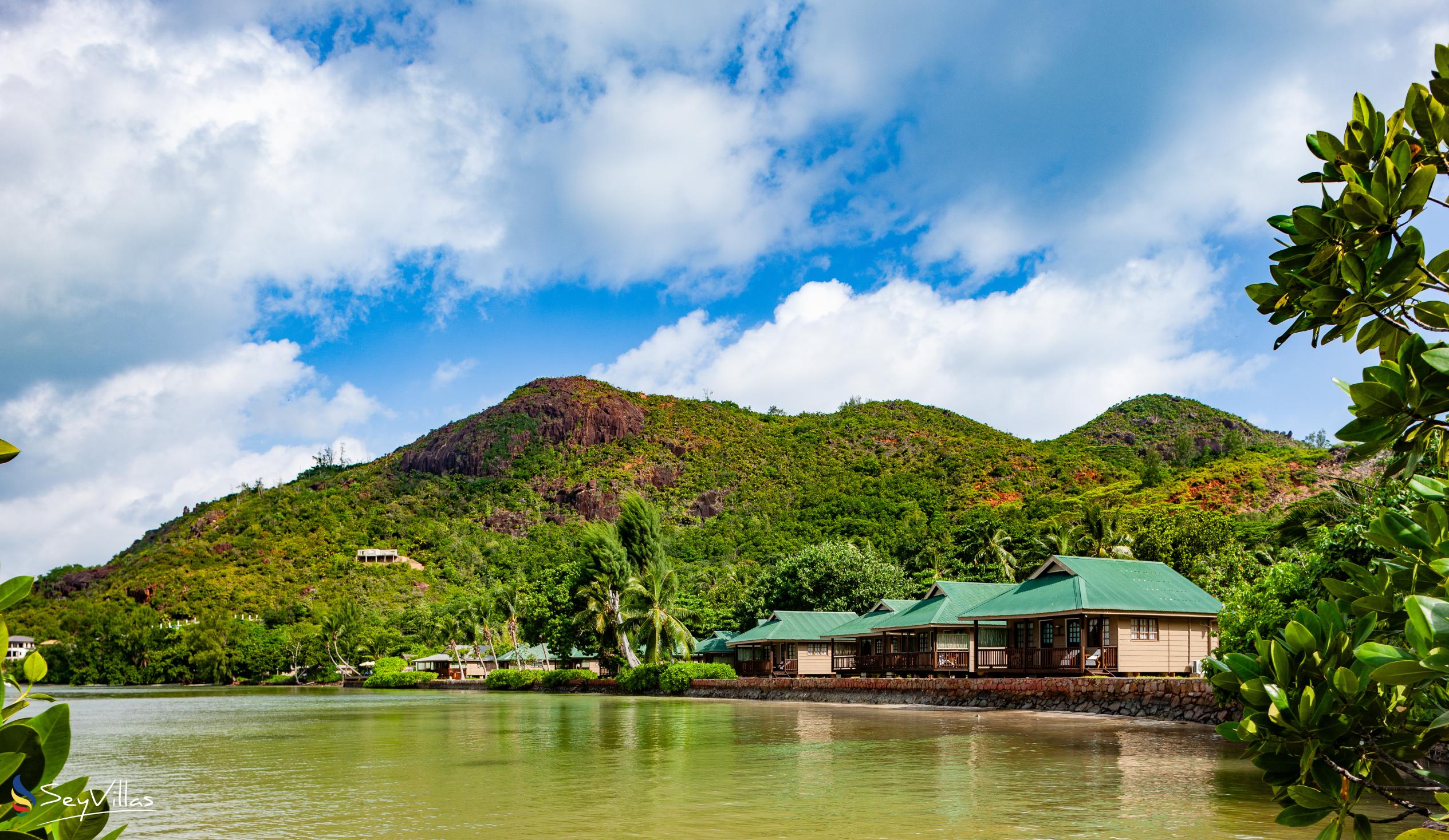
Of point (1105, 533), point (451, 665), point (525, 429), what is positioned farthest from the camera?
point (525, 429)

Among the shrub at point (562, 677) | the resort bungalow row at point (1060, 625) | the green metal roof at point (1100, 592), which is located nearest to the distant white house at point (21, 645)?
Result: the shrub at point (562, 677)

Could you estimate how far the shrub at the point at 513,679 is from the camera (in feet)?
184

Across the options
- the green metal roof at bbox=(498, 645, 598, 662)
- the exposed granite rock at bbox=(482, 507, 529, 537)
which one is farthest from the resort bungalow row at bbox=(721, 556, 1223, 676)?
the exposed granite rock at bbox=(482, 507, 529, 537)

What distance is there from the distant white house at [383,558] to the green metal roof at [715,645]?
52367 millimetres

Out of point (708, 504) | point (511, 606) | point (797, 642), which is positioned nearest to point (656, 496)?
point (708, 504)

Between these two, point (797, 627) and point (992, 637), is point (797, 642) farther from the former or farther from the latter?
point (992, 637)

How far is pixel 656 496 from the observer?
11506 cm

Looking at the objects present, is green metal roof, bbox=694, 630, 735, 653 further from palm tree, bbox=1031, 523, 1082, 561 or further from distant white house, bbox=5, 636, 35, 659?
distant white house, bbox=5, 636, 35, 659

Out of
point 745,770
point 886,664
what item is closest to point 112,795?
point 745,770

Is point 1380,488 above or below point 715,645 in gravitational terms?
above

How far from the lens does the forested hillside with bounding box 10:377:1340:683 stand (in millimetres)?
62750

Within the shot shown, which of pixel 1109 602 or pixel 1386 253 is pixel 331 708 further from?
pixel 1386 253

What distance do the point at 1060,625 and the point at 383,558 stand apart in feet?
265

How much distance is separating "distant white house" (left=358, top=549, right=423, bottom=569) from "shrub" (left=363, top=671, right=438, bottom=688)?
2847 cm
